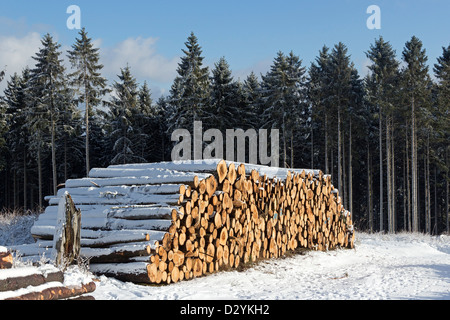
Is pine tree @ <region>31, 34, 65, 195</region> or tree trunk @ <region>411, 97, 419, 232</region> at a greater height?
pine tree @ <region>31, 34, 65, 195</region>

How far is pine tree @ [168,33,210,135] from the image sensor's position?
30.6m

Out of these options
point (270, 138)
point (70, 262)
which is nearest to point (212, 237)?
point (70, 262)

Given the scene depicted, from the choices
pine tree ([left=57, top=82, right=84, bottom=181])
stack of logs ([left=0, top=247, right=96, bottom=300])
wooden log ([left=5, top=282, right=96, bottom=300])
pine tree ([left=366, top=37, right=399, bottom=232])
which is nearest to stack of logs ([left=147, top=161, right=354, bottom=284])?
wooden log ([left=5, top=282, right=96, bottom=300])

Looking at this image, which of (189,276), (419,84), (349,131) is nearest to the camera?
(189,276)

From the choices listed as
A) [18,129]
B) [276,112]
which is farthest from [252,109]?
[18,129]

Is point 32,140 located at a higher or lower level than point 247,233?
higher

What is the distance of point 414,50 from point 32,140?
1123 inches

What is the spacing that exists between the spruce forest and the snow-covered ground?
19.4m

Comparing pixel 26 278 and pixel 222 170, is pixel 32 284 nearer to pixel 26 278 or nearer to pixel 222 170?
pixel 26 278

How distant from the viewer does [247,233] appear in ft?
34.6

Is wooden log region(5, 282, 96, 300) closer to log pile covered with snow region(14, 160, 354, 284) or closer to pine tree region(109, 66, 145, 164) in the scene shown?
log pile covered with snow region(14, 160, 354, 284)

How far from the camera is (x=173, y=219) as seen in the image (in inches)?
316
